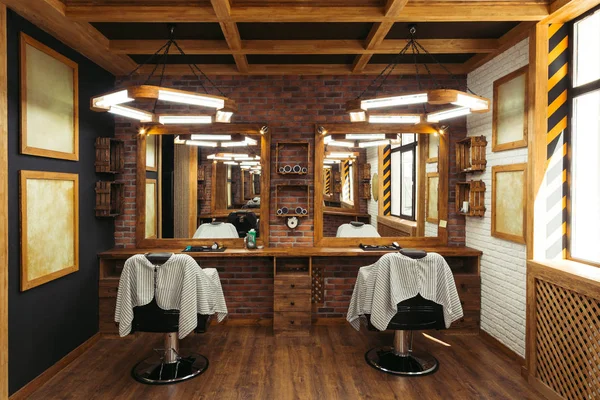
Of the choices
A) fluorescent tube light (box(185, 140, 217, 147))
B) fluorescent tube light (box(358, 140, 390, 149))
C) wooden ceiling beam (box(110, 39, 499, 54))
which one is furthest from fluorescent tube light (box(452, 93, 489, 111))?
fluorescent tube light (box(185, 140, 217, 147))

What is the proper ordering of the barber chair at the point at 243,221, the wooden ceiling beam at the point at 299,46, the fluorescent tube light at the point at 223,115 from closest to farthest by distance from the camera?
1. the fluorescent tube light at the point at 223,115
2. the wooden ceiling beam at the point at 299,46
3. the barber chair at the point at 243,221

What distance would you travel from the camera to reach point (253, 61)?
4.53 metres

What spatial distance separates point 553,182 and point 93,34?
4.30 metres

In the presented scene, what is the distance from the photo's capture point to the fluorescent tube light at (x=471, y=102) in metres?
3.10

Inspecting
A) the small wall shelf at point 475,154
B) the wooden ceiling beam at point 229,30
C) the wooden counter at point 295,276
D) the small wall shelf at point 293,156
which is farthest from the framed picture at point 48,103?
the small wall shelf at point 475,154

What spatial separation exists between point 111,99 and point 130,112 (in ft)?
1.96

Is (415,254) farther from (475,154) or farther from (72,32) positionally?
(72,32)

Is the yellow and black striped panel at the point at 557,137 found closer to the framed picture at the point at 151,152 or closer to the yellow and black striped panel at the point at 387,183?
the yellow and black striped panel at the point at 387,183

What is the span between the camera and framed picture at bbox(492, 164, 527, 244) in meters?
3.72

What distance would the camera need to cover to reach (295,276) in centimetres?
440

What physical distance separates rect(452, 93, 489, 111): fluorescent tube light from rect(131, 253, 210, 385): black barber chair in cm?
257

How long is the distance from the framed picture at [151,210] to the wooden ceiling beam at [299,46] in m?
1.56

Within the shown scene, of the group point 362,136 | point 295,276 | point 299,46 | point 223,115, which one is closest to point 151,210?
point 223,115

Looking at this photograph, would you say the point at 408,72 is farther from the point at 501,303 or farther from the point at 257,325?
the point at 257,325
